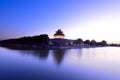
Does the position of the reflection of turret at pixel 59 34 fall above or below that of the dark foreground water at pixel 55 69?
above

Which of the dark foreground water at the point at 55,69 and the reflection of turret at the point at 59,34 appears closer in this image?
the dark foreground water at the point at 55,69

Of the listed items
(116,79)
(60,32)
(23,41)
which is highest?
(60,32)

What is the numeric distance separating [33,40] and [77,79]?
38.0 m

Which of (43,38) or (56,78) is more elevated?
(43,38)

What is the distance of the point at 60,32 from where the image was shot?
53.0 metres

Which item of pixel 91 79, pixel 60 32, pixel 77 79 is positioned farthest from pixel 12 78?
pixel 60 32

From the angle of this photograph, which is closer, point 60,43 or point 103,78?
point 103,78

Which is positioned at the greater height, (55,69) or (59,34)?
(59,34)

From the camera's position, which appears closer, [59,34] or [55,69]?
[55,69]

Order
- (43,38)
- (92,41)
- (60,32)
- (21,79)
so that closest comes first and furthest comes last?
(21,79) < (43,38) < (60,32) < (92,41)

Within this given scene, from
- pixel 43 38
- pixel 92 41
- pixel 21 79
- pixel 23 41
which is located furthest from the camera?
pixel 92 41

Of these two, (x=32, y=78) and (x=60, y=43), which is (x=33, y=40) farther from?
(x=32, y=78)

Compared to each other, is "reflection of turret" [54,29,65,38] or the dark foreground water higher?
"reflection of turret" [54,29,65,38]

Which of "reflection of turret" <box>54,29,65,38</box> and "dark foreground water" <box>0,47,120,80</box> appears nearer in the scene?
"dark foreground water" <box>0,47,120,80</box>
